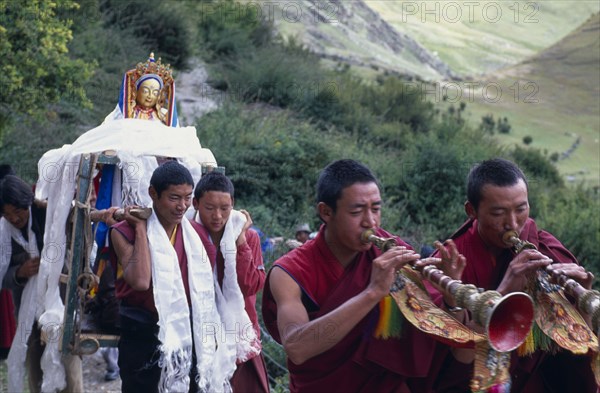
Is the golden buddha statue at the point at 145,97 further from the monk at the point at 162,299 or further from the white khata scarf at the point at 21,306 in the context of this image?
the monk at the point at 162,299

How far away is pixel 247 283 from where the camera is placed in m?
5.58

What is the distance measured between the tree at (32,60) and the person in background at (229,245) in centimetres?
551

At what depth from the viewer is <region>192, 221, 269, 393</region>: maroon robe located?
558 centimetres

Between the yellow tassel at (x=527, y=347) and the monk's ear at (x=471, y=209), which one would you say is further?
the monk's ear at (x=471, y=209)

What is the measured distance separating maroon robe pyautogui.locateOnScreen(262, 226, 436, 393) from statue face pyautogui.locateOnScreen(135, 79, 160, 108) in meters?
3.65

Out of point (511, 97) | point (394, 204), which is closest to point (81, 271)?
point (394, 204)

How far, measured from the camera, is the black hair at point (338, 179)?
3.61m

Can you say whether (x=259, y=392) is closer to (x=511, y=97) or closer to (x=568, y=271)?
(x=568, y=271)

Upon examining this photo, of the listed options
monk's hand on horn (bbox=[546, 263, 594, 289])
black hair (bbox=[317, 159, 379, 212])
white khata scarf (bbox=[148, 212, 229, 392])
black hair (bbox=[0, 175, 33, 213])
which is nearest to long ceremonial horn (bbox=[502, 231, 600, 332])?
monk's hand on horn (bbox=[546, 263, 594, 289])

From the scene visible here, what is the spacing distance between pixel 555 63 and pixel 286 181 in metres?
35.0

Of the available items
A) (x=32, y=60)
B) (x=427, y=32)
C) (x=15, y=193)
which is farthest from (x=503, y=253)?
(x=427, y=32)

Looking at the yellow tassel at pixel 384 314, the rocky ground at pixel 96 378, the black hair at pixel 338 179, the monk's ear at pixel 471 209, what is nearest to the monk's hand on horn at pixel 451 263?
the yellow tassel at pixel 384 314

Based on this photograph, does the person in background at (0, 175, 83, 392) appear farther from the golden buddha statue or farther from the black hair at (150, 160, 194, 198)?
the black hair at (150, 160, 194, 198)

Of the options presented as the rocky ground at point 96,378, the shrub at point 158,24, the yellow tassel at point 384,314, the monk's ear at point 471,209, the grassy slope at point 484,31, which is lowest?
the rocky ground at point 96,378
